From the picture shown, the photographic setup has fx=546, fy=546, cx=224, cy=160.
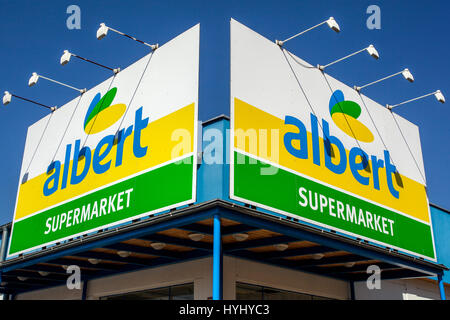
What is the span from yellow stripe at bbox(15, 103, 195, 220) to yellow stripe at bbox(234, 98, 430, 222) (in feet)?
3.62

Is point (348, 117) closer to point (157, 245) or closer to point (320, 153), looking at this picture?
point (320, 153)

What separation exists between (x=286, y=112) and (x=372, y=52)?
3.17 m

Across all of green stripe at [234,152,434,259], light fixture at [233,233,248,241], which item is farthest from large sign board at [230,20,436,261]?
light fixture at [233,233,248,241]

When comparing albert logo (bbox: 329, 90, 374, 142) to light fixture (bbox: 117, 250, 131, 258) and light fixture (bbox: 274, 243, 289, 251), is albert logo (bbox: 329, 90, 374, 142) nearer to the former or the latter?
light fixture (bbox: 274, 243, 289, 251)

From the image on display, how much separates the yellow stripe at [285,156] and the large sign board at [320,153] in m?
0.02

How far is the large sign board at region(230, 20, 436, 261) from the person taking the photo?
11875 millimetres

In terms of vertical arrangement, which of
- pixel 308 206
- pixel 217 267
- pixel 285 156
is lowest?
pixel 217 267

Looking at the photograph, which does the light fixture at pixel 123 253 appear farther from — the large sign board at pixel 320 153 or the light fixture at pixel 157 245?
the large sign board at pixel 320 153

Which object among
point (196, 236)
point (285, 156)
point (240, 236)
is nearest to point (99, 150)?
point (196, 236)

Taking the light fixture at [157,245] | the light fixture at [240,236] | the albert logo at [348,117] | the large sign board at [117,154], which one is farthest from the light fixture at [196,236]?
the albert logo at [348,117]

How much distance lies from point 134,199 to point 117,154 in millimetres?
1654

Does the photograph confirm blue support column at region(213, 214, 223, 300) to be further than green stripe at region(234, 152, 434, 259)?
No

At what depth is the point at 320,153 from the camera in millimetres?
13836
